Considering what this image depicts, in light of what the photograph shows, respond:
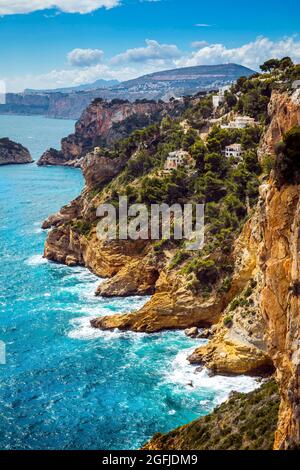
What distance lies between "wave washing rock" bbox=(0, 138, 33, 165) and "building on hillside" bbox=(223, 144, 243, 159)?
338ft

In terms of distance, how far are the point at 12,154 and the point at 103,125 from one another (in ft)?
96.1

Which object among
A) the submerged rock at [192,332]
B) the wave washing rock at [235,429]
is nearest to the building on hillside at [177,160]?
the submerged rock at [192,332]

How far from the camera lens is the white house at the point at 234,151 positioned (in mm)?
57878

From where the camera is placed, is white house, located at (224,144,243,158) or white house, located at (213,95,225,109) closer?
white house, located at (224,144,243,158)

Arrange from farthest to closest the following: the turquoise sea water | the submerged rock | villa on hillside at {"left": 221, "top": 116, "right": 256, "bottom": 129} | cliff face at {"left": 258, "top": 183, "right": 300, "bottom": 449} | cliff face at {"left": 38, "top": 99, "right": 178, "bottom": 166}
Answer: cliff face at {"left": 38, "top": 99, "right": 178, "bottom": 166} < villa on hillside at {"left": 221, "top": 116, "right": 256, "bottom": 129} < the submerged rock < the turquoise sea water < cliff face at {"left": 258, "top": 183, "right": 300, "bottom": 449}

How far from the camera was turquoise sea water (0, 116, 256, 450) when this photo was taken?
31.8m

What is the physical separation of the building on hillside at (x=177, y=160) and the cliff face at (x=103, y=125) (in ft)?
294

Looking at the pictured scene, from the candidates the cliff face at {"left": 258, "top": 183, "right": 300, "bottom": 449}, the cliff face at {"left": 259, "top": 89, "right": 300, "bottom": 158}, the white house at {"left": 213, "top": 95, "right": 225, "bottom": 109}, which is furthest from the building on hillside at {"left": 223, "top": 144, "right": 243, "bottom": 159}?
the cliff face at {"left": 258, "top": 183, "right": 300, "bottom": 449}

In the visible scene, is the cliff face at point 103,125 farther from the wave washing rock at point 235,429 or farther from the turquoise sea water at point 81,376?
the wave washing rock at point 235,429

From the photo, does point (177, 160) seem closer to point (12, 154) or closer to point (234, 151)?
point (234, 151)

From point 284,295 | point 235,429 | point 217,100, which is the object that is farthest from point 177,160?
point 284,295

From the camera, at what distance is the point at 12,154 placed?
15350 centimetres

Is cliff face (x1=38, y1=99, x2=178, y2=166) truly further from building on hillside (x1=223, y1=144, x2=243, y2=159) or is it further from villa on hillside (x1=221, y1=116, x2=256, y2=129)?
building on hillside (x1=223, y1=144, x2=243, y2=159)

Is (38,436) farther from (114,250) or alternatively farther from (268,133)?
(268,133)
